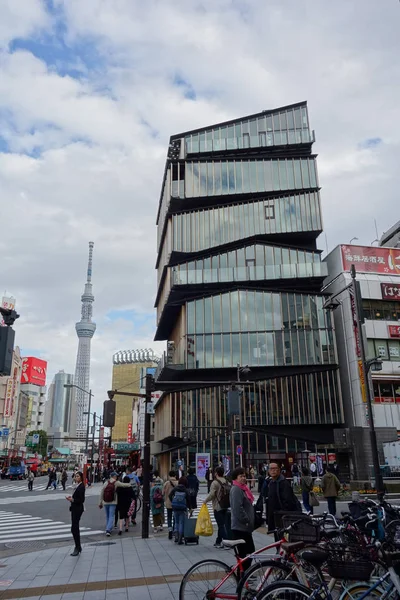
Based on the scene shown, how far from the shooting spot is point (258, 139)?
55.5 metres

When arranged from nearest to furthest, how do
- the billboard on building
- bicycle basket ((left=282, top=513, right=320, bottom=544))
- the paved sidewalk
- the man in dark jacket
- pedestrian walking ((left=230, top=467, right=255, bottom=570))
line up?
bicycle basket ((left=282, top=513, right=320, bottom=544)), pedestrian walking ((left=230, top=467, right=255, bottom=570)), the paved sidewalk, the man in dark jacket, the billboard on building

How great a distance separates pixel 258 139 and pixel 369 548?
54450 millimetres

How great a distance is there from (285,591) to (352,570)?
74 cm

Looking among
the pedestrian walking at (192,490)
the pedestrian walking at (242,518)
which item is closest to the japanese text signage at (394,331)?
the pedestrian walking at (192,490)

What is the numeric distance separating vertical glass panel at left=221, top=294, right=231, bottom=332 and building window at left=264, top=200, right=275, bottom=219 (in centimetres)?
1010

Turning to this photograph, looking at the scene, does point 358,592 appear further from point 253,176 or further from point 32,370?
point 32,370

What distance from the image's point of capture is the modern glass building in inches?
1778

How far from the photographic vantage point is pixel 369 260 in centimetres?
4622

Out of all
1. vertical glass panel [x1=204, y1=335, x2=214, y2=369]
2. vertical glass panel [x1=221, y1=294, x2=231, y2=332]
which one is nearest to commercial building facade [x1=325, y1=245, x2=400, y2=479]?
vertical glass panel [x1=221, y1=294, x2=231, y2=332]

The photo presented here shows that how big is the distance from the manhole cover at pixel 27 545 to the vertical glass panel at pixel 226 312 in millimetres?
34055

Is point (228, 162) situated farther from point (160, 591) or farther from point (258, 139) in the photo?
point (160, 591)

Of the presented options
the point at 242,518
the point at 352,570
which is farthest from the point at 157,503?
the point at 352,570

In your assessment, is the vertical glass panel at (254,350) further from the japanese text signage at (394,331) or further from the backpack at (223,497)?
the backpack at (223,497)

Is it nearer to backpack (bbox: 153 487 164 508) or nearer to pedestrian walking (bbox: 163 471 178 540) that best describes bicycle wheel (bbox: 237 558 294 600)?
pedestrian walking (bbox: 163 471 178 540)
